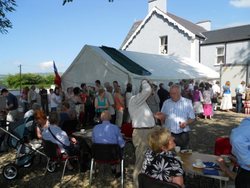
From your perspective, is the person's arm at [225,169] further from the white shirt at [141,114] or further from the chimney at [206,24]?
the chimney at [206,24]

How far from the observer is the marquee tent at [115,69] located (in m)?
12.3

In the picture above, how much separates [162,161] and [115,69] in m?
9.69

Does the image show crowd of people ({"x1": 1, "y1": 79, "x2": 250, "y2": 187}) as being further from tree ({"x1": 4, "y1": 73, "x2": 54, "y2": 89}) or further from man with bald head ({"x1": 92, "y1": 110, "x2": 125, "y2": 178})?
tree ({"x1": 4, "y1": 73, "x2": 54, "y2": 89})

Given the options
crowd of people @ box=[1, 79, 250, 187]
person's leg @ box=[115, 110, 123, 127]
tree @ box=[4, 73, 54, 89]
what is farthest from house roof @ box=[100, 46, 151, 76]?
tree @ box=[4, 73, 54, 89]

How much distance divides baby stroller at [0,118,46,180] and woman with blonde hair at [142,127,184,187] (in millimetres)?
3331

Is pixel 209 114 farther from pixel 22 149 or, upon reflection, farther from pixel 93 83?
pixel 22 149

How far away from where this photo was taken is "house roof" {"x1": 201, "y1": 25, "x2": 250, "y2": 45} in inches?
792

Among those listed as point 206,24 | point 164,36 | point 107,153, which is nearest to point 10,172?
point 107,153

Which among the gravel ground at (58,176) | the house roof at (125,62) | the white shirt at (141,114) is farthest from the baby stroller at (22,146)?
the house roof at (125,62)

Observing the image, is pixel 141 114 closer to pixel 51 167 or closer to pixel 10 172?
pixel 51 167

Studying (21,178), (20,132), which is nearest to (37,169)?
(21,178)

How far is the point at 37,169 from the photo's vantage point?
606 cm

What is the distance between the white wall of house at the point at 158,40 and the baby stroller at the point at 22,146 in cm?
1684

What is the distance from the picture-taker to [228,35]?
21281 mm
